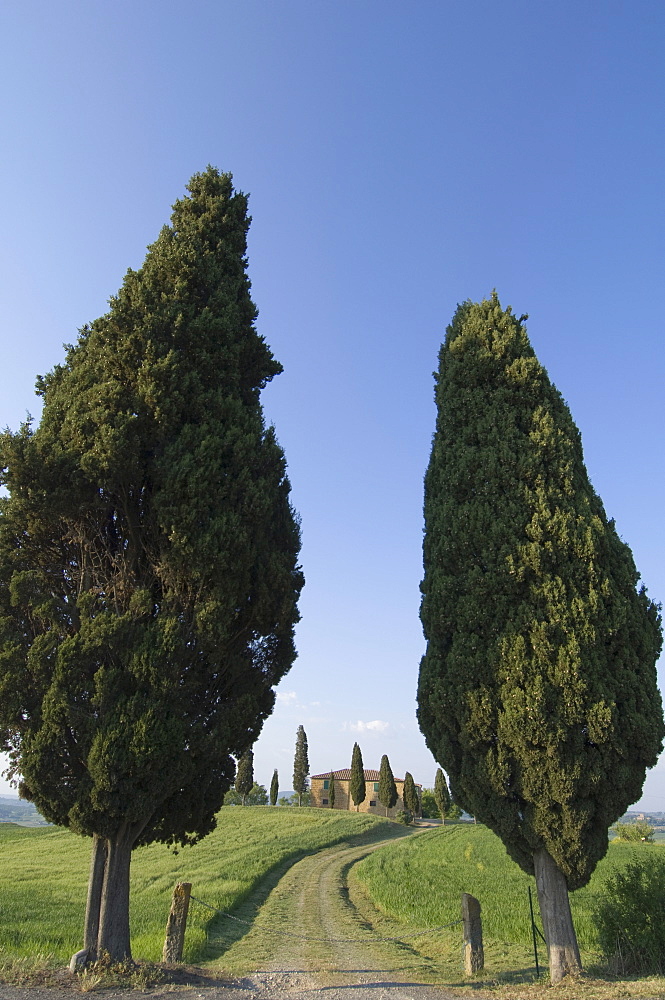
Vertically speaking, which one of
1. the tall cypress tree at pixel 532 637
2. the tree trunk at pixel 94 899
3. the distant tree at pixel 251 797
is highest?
the tall cypress tree at pixel 532 637

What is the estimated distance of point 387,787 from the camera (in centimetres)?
6188

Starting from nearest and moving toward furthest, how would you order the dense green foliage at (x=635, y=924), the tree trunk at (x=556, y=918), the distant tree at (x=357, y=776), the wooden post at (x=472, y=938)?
1. the tree trunk at (x=556, y=918)
2. the dense green foliage at (x=635, y=924)
3. the wooden post at (x=472, y=938)
4. the distant tree at (x=357, y=776)

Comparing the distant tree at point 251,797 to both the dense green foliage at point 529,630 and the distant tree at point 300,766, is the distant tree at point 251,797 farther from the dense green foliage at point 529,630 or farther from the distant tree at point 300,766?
the dense green foliage at point 529,630

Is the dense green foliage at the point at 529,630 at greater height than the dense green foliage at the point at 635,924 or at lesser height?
greater

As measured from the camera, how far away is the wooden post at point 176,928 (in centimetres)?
915

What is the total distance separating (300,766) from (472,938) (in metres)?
66.4

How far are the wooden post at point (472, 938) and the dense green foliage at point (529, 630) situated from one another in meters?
1.23

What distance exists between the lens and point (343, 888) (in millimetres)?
19094

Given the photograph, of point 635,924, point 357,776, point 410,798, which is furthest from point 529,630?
point 357,776

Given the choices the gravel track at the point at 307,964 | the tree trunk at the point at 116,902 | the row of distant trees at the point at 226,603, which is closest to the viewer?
the gravel track at the point at 307,964

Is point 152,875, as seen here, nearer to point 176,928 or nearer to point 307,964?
point 176,928

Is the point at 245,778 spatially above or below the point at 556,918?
below

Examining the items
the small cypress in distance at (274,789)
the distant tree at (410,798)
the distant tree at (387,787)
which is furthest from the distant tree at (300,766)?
the distant tree at (410,798)

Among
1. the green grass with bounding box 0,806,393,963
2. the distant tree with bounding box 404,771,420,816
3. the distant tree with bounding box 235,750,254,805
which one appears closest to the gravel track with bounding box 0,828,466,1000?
the green grass with bounding box 0,806,393,963
